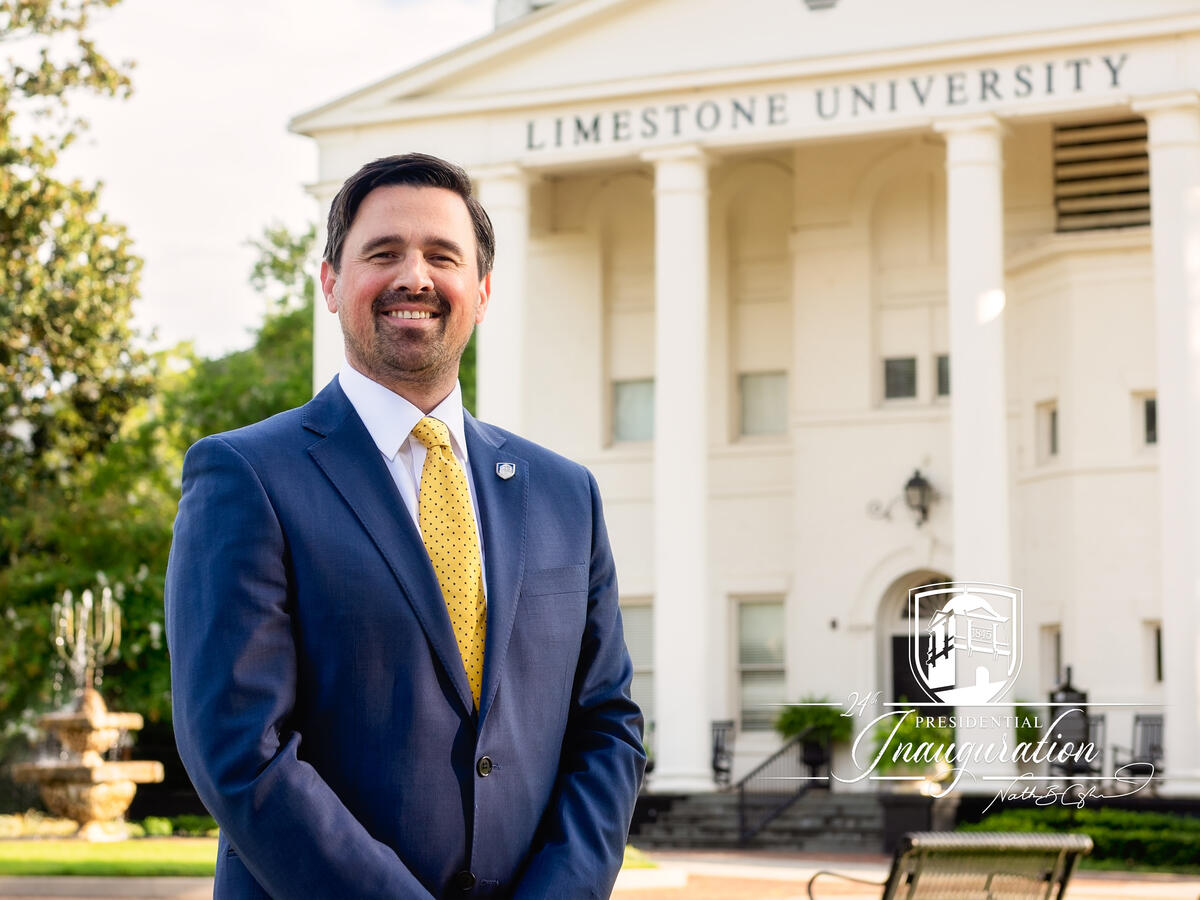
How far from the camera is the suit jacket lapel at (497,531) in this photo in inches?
144

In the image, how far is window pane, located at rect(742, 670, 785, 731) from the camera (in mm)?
30578

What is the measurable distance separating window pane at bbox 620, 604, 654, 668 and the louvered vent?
9.49m

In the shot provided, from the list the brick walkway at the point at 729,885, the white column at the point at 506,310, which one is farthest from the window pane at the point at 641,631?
the brick walkway at the point at 729,885

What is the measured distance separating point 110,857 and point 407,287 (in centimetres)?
1619

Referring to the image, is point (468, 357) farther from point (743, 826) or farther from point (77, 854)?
point (77, 854)

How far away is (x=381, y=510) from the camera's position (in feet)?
12.1

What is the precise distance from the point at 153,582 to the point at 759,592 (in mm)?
11770

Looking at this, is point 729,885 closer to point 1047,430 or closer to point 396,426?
point 1047,430

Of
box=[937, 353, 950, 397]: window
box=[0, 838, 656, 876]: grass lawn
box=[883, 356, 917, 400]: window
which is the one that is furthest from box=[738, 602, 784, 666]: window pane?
box=[0, 838, 656, 876]: grass lawn

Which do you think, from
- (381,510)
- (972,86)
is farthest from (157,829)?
(381,510)

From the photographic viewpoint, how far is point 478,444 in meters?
4.02

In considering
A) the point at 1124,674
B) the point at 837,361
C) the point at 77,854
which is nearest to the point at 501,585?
the point at 77,854
